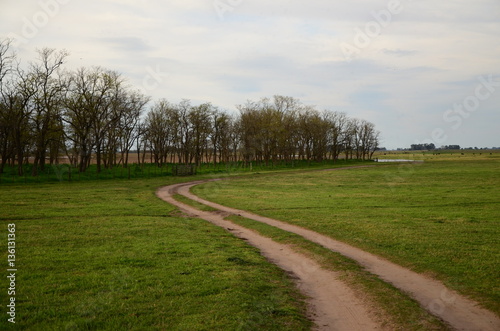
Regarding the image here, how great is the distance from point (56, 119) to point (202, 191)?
37203 mm

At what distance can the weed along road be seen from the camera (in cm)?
844

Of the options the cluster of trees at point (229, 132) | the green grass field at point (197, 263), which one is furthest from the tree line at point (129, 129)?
the green grass field at point (197, 263)

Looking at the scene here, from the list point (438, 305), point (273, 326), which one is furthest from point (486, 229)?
point (273, 326)

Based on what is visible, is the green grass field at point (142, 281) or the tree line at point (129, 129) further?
the tree line at point (129, 129)

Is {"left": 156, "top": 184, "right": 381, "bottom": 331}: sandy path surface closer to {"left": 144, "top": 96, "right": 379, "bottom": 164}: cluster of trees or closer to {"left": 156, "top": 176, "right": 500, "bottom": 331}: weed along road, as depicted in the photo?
{"left": 156, "top": 176, "right": 500, "bottom": 331}: weed along road

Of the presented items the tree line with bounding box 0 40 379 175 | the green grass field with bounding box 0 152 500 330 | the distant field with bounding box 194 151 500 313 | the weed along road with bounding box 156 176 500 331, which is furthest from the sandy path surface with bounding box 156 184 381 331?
the tree line with bounding box 0 40 379 175

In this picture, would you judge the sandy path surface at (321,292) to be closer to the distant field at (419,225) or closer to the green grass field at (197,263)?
the green grass field at (197,263)

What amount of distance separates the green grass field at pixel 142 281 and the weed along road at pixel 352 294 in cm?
64

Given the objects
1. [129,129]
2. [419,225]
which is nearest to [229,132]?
[129,129]

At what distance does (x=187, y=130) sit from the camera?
92.3 metres

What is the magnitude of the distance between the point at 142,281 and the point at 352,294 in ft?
20.4

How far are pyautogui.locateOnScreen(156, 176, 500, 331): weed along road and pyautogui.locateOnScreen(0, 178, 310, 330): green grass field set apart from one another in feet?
2.08

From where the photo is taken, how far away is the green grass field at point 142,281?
8.13 m

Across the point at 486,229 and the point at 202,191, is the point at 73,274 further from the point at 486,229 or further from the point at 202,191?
the point at 202,191
